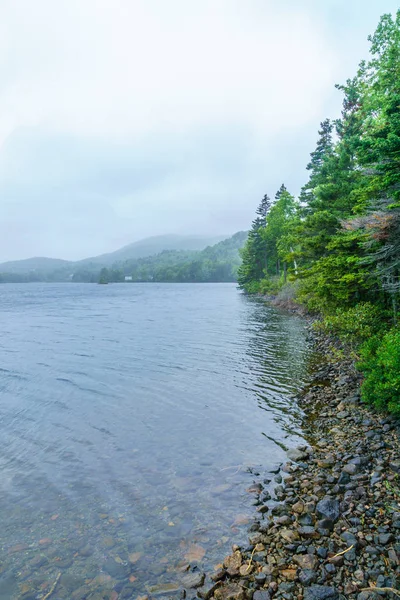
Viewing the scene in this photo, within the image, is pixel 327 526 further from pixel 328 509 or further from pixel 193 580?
pixel 193 580

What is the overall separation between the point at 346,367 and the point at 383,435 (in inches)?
231

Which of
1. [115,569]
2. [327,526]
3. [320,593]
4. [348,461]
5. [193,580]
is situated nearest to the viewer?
[320,593]

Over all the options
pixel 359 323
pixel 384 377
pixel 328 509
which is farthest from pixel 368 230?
pixel 328 509

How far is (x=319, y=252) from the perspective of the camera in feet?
75.9

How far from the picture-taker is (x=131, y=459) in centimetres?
929

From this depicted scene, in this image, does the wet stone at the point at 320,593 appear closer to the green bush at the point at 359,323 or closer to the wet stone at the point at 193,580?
the wet stone at the point at 193,580

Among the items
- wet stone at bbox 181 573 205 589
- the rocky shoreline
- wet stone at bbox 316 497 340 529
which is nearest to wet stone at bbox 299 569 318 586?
the rocky shoreline

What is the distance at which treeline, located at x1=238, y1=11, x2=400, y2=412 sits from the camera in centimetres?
986

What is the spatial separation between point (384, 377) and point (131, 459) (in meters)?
7.50

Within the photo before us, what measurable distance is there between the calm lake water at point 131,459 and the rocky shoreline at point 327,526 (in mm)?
505

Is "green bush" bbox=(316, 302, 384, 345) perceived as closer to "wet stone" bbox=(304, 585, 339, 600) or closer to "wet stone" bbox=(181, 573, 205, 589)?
"wet stone" bbox=(304, 585, 339, 600)

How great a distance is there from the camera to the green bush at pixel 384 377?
9.06 metres

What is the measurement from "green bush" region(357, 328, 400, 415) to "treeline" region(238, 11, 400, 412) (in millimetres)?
26

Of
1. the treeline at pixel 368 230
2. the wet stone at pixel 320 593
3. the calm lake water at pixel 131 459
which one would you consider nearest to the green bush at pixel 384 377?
the treeline at pixel 368 230
